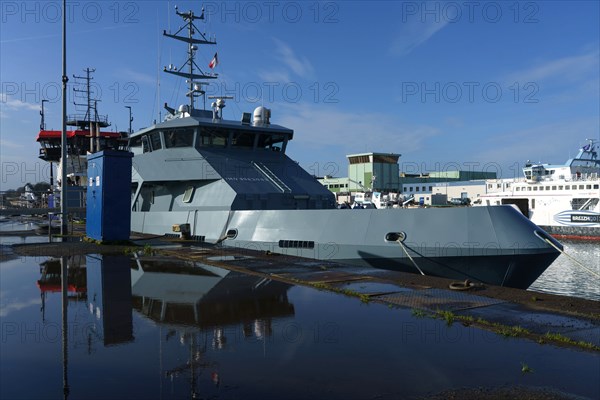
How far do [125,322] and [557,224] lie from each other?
165ft

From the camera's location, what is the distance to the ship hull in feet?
34.0

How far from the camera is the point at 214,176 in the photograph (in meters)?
15.1

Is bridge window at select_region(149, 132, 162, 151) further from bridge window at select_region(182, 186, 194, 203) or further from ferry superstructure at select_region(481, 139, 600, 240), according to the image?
ferry superstructure at select_region(481, 139, 600, 240)

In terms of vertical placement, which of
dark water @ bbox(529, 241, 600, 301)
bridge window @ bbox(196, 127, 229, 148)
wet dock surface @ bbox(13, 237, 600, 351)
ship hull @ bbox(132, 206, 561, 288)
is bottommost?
dark water @ bbox(529, 241, 600, 301)

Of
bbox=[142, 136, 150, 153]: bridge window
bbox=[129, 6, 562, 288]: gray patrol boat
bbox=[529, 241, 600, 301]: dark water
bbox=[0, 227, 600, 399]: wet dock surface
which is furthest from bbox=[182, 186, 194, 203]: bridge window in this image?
bbox=[529, 241, 600, 301]: dark water

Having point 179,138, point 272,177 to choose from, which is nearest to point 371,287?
point 272,177

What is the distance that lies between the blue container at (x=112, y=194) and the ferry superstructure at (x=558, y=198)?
139 feet

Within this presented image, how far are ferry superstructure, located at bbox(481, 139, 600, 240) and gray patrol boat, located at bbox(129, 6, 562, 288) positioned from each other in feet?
124

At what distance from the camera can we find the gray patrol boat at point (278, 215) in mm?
10539

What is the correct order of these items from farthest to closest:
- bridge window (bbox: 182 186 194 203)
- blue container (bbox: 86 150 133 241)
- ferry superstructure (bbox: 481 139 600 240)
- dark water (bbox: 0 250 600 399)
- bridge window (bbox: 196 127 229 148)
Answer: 1. ferry superstructure (bbox: 481 139 600 240)
2. bridge window (bbox: 196 127 229 148)
3. bridge window (bbox: 182 186 194 203)
4. blue container (bbox: 86 150 133 241)
5. dark water (bbox: 0 250 600 399)

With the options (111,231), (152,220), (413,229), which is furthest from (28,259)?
(413,229)

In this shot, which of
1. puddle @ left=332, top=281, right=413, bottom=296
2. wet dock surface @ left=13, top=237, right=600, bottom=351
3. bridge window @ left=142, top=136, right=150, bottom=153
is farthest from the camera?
bridge window @ left=142, top=136, right=150, bottom=153

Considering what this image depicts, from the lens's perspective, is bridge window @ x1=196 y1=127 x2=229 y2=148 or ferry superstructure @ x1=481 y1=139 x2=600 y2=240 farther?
ferry superstructure @ x1=481 y1=139 x2=600 y2=240

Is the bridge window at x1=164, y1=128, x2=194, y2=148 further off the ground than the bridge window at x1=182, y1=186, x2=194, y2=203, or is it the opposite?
the bridge window at x1=164, y1=128, x2=194, y2=148
